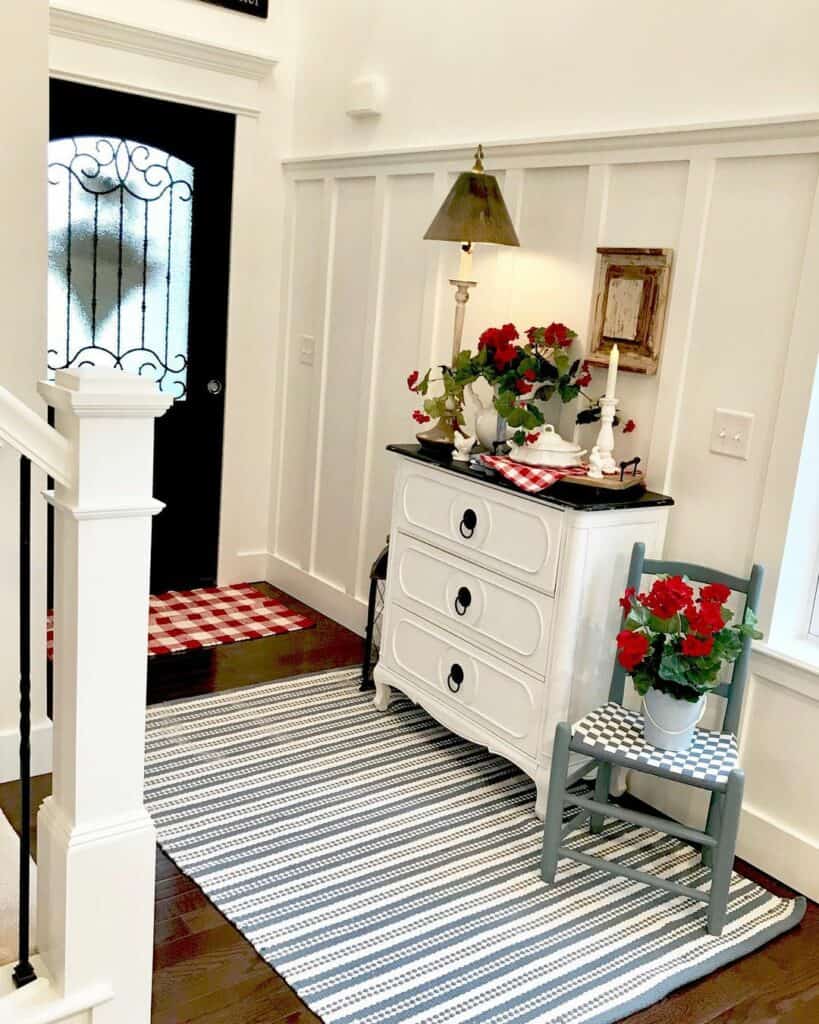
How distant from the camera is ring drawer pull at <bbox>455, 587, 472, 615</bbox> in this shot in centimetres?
295

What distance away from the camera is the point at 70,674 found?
58.5 inches

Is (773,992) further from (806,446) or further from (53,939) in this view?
(53,939)

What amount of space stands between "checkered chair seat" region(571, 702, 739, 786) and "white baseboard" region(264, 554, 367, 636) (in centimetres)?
168

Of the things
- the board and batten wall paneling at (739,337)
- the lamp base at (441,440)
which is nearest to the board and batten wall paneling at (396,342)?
the lamp base at (441,440)

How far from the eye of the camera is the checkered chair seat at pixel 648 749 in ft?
7.54

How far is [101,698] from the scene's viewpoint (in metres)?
1.49

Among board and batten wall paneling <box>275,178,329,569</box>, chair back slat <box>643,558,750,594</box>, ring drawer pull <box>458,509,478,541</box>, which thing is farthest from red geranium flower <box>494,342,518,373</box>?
board and batten wall paneling <box>275,178,329,569</box>

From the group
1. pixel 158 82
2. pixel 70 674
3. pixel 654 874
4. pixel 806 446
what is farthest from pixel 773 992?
pixel 158 82

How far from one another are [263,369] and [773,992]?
3.27 metres

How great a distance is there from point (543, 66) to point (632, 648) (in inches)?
75.0

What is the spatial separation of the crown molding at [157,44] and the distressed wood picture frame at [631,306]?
1995mm

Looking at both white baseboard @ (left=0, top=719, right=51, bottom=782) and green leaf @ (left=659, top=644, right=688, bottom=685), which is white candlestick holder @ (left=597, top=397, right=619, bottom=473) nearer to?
green leaf @ (left=659, top=644, right=688, bottom=685)

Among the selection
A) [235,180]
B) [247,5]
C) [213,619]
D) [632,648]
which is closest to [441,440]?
[632,648]

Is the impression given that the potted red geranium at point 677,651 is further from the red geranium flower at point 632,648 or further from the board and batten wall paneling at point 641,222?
the board and batten wall paneling at point 641,222
